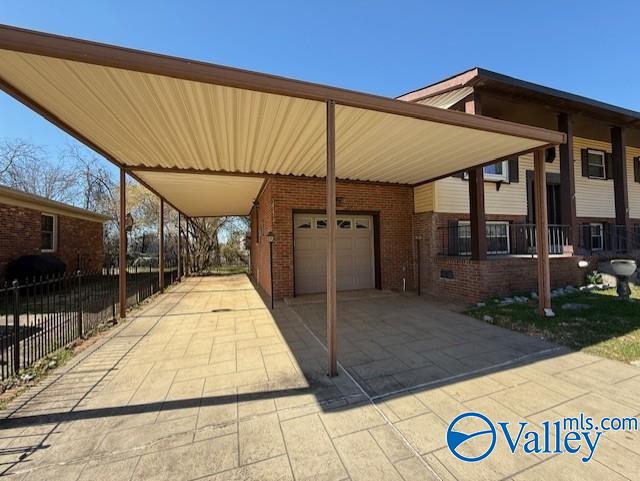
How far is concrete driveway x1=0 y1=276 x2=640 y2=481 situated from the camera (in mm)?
1805

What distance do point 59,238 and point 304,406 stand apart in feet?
44.2

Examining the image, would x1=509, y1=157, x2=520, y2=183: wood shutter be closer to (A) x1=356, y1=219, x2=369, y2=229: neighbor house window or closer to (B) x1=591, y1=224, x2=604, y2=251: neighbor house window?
(B) x1=591, y1=224, x2=604, y2=251: neighbor house window

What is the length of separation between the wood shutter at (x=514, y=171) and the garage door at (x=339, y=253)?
4504mm

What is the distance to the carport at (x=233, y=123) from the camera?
2451 millimetres

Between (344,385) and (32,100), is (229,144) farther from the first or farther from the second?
(344,385)

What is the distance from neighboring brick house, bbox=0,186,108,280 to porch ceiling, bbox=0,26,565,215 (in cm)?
638

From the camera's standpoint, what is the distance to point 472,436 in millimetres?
2059

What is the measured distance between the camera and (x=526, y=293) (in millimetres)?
6418

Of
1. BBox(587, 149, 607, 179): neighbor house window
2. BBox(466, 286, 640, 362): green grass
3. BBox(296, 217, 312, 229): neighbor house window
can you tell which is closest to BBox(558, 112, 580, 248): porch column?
BBox(466, 286, 640, 362): green grass

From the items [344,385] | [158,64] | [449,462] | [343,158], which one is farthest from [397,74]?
[449,462]

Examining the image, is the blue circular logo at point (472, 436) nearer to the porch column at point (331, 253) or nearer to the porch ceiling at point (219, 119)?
the porch column at point (331, 253)

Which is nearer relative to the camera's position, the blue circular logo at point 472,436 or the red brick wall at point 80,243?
the blue circular logo at point 472,436

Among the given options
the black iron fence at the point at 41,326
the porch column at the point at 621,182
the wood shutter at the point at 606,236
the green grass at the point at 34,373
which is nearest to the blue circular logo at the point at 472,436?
the black iron fence at the point at 41,326

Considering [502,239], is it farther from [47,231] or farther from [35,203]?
[47,231]
